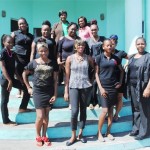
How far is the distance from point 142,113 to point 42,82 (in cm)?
186

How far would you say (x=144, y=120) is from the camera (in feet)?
17.4

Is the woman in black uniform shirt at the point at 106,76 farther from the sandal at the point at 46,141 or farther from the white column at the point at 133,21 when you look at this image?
the white column at the point at 133,21

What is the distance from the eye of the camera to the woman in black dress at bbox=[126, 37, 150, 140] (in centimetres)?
512

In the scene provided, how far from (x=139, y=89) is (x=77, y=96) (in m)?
1.09

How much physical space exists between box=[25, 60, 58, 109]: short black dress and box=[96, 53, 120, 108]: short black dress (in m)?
0.84

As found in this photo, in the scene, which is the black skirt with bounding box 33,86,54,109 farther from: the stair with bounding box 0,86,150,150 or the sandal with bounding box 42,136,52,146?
the stair with bounding box 0,86,150,150

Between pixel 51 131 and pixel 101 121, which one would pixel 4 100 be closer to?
pixel 51 131

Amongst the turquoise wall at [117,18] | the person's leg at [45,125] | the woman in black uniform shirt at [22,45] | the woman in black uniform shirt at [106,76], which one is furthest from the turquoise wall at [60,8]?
the person's leg at [45,125]

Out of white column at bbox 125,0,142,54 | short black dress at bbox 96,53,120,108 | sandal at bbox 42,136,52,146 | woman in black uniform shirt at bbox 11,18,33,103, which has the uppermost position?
white column at bbox 125,0,142,54

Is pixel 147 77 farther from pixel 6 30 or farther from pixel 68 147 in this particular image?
pixel 6 30

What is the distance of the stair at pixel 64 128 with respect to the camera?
523cm

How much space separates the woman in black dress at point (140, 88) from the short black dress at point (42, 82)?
142 centimetres

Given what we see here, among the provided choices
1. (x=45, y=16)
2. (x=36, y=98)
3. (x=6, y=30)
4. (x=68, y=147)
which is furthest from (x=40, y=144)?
(x=45, y=16)

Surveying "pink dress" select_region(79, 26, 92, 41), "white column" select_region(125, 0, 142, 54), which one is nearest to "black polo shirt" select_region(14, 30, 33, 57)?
"pink dress" select_region(79, 26, 92, 41)
